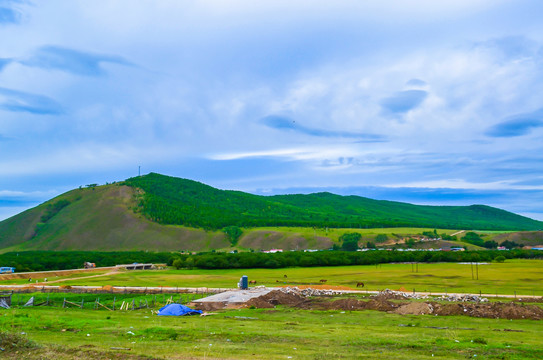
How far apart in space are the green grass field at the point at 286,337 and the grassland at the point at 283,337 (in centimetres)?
4

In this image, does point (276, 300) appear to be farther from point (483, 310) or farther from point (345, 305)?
point (483, 310)

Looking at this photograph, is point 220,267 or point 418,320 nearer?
A: point 418,320

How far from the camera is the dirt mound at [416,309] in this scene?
39756 millimetres

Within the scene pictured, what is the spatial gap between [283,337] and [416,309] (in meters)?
17.9

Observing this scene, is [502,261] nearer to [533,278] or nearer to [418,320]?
[533,278]

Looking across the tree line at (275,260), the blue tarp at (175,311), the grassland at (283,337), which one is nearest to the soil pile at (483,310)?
the grassland at (283,337)

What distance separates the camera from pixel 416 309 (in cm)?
4044

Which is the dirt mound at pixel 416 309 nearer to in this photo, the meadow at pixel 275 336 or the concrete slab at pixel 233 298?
the meadow at pixel 275 336

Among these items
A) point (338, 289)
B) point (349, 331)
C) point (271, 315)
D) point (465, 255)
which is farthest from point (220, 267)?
point (349, 331)

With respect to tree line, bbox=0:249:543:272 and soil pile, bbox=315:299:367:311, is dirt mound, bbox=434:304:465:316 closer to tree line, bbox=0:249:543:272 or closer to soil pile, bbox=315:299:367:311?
soil pile, bbox=315:299:367:311

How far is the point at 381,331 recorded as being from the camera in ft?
99.7

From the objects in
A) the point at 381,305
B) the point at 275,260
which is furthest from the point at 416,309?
the point at 275,260

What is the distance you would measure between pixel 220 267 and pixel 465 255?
70.3m

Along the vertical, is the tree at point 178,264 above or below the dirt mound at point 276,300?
below
